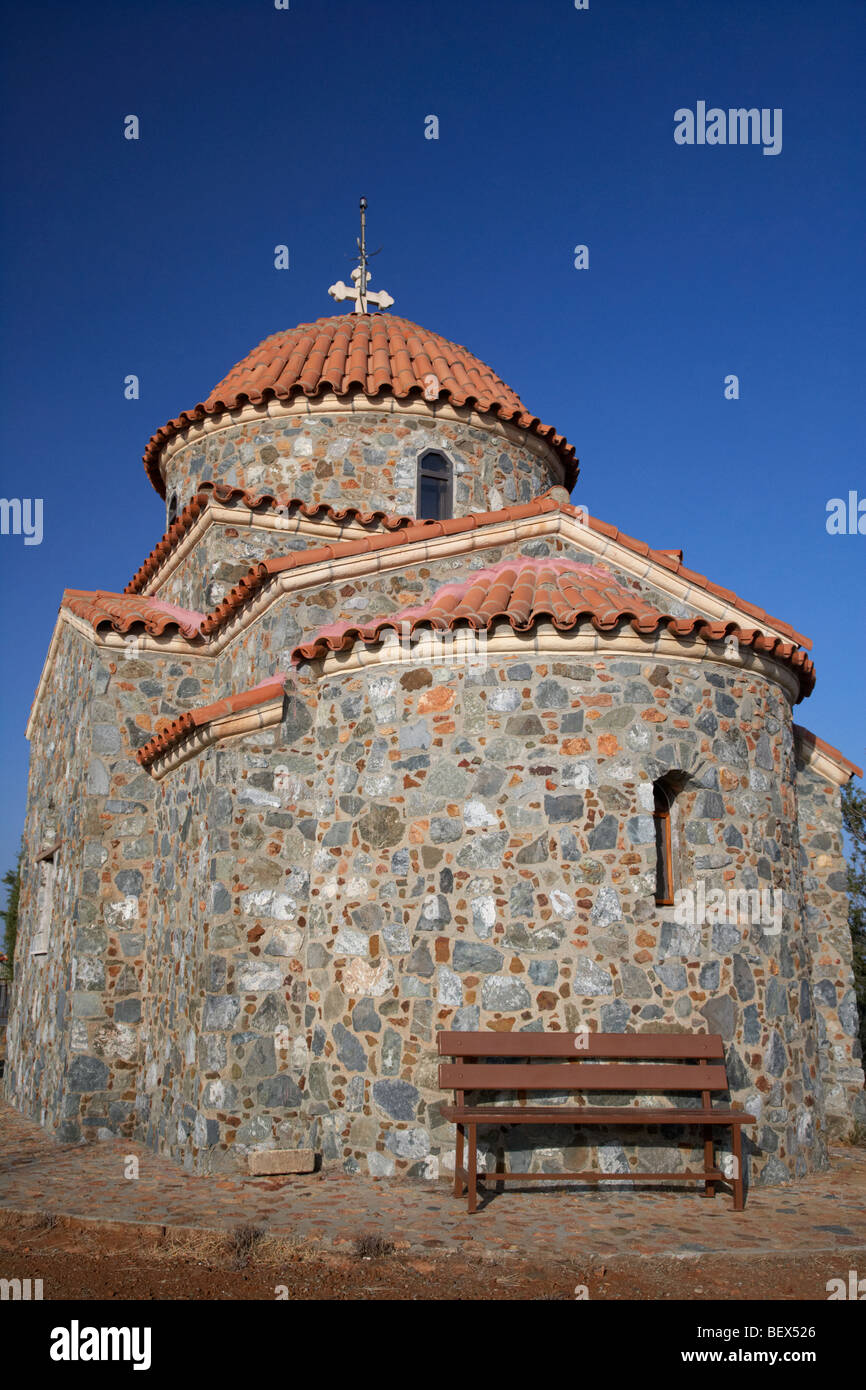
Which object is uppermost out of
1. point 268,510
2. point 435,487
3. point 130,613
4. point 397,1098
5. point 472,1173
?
point 435,487

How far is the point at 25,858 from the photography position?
47.7 ft

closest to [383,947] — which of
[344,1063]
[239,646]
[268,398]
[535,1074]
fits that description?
[344,1063]

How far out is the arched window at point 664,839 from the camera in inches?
332

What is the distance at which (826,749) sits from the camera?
11211 millimetres

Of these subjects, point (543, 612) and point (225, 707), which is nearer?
point (543, 612)

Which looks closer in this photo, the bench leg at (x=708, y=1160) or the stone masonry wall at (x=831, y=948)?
the bench leg at (x=708, y=1160)

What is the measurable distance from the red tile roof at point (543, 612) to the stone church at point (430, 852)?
0.04 meters

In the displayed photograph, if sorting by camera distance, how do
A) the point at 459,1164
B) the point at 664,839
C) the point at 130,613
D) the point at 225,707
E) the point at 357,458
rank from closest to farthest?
the point at 459,1164
the point at 664,839
the point at 225,707
the point at 130,613
the point at 357,458

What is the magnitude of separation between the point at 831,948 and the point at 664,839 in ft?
10.8

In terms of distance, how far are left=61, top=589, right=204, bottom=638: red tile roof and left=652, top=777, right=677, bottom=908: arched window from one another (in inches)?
202
